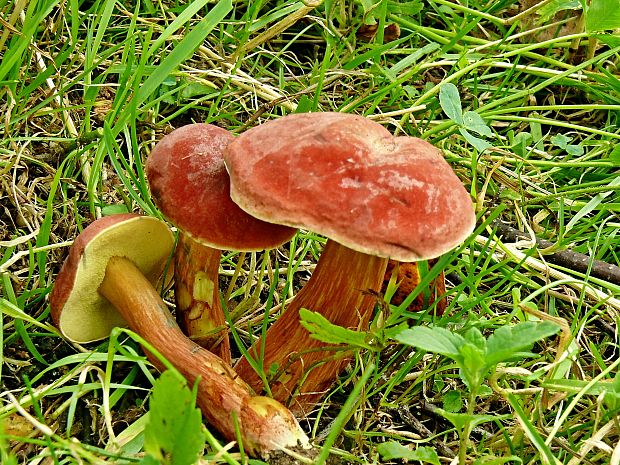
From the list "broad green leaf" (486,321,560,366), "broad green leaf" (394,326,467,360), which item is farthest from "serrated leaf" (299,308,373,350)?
"broad green leaf" (486,321,560,366)

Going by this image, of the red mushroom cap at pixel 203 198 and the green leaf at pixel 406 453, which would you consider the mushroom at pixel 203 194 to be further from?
the green leaf at pixel 406 453

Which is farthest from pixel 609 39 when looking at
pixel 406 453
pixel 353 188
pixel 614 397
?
pixel 406 453

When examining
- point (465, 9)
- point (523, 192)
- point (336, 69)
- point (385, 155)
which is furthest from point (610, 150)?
point (385, 155)

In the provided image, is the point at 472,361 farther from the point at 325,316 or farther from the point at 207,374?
the point at 207,374

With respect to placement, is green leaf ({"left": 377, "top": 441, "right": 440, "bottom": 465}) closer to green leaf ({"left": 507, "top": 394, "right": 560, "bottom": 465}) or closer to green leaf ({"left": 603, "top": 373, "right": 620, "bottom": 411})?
green leaf ({"left": 507, "top": 394, "right": 560, "bottom": 465})

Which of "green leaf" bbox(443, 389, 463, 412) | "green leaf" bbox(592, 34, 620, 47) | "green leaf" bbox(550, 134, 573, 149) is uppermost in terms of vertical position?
"green leaf" bbox(592, 34, 620, 47)

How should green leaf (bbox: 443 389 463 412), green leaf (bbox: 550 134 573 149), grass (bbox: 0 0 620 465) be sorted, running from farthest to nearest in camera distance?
green leaf (bbox: 550 134 573 149), green leaf (bbox: 443 389 463 412), grass (bbox: 0 0 620 465)
